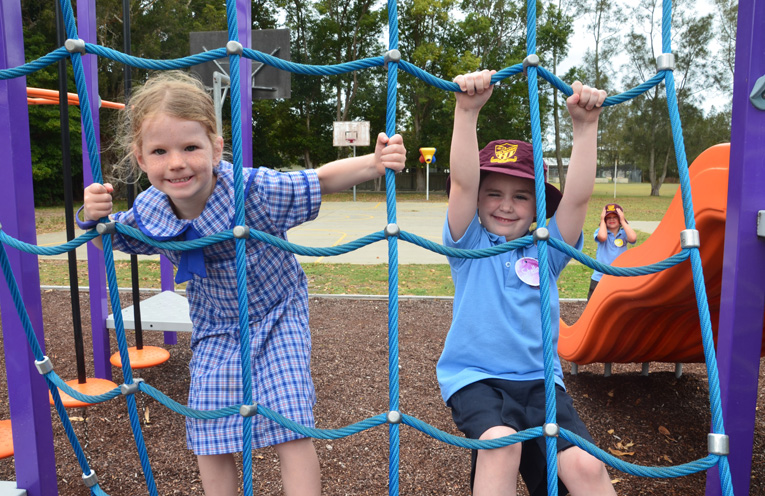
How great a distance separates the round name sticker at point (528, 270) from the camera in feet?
4.84

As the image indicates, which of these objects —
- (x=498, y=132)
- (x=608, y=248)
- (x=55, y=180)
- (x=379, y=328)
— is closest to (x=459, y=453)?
(x=379, y=328)

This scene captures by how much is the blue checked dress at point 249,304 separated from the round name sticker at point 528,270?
53cm

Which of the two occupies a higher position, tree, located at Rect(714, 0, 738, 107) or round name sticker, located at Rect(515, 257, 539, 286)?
tree, located at Rect(714, 0, 738, 107)

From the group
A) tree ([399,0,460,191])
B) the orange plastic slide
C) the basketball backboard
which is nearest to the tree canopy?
tree ([399,0,460,191])

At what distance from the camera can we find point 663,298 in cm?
190

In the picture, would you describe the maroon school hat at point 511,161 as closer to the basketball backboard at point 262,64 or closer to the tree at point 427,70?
the basketball backboard at point 262,64

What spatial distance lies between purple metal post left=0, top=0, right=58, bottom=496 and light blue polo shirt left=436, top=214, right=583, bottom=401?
3.45 feet

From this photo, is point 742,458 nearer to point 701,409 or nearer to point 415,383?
point 701,409

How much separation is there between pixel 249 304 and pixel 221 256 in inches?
5.3

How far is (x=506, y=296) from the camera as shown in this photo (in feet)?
4.83

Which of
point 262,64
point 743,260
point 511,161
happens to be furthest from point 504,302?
point 262,64

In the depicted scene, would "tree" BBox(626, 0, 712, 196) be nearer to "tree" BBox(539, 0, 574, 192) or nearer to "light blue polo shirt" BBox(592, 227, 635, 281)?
"tree" BBox(539, 0, 574, 192)

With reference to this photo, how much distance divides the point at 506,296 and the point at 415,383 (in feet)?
4.77

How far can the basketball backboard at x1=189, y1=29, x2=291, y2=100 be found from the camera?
620 cm
